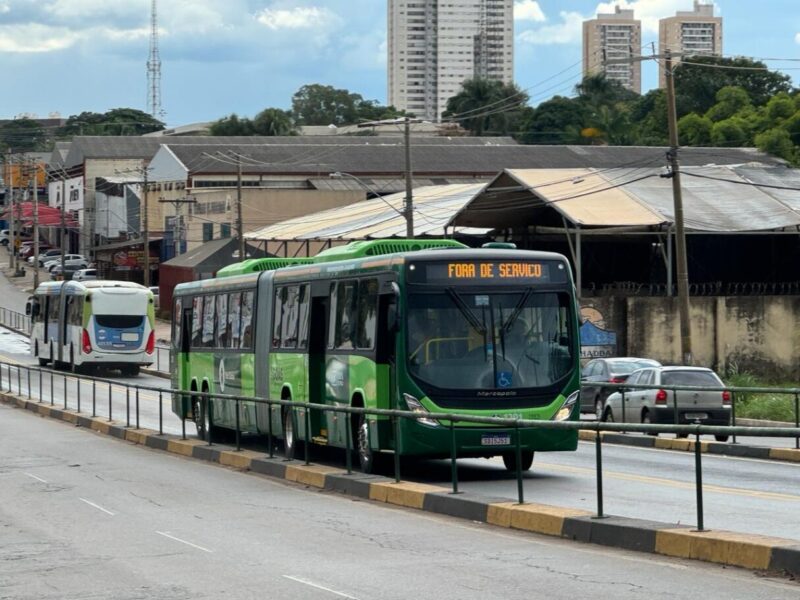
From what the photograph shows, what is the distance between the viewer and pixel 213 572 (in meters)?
11.7

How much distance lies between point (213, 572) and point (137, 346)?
145ft

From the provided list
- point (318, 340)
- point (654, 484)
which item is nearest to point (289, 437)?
point (318, 340)

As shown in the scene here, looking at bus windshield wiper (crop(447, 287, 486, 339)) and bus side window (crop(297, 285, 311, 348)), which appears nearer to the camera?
bus windshield wiper (crop(447, 287, 486, 339))

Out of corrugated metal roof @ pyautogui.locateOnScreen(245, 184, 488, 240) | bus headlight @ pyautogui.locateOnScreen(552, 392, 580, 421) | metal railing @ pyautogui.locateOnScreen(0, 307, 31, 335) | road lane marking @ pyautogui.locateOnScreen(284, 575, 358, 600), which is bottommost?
metal railing @ pyautogui.locateOnScreen(0, 307, 31, 335)

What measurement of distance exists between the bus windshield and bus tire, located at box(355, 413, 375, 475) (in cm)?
113

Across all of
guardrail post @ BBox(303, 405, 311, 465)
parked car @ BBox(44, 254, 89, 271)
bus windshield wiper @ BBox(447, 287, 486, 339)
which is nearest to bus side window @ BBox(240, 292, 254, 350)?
guardrail post @ BBox(303, 405, 311, 465)

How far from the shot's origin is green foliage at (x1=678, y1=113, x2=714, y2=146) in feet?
347

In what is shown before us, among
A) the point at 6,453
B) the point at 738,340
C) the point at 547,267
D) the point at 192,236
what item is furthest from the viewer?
the point at 192,236

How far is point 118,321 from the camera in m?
54.7

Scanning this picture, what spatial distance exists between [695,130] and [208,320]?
8372 cm

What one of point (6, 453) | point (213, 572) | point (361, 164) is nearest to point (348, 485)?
point (213, 572)

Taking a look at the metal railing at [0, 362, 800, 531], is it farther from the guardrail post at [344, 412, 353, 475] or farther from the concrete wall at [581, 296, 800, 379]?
the concrete wall at [581, 296, 800, 379]

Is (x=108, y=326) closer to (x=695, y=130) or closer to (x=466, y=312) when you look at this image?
(x=466, y=312)

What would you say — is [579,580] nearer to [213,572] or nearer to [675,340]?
[213,572]
